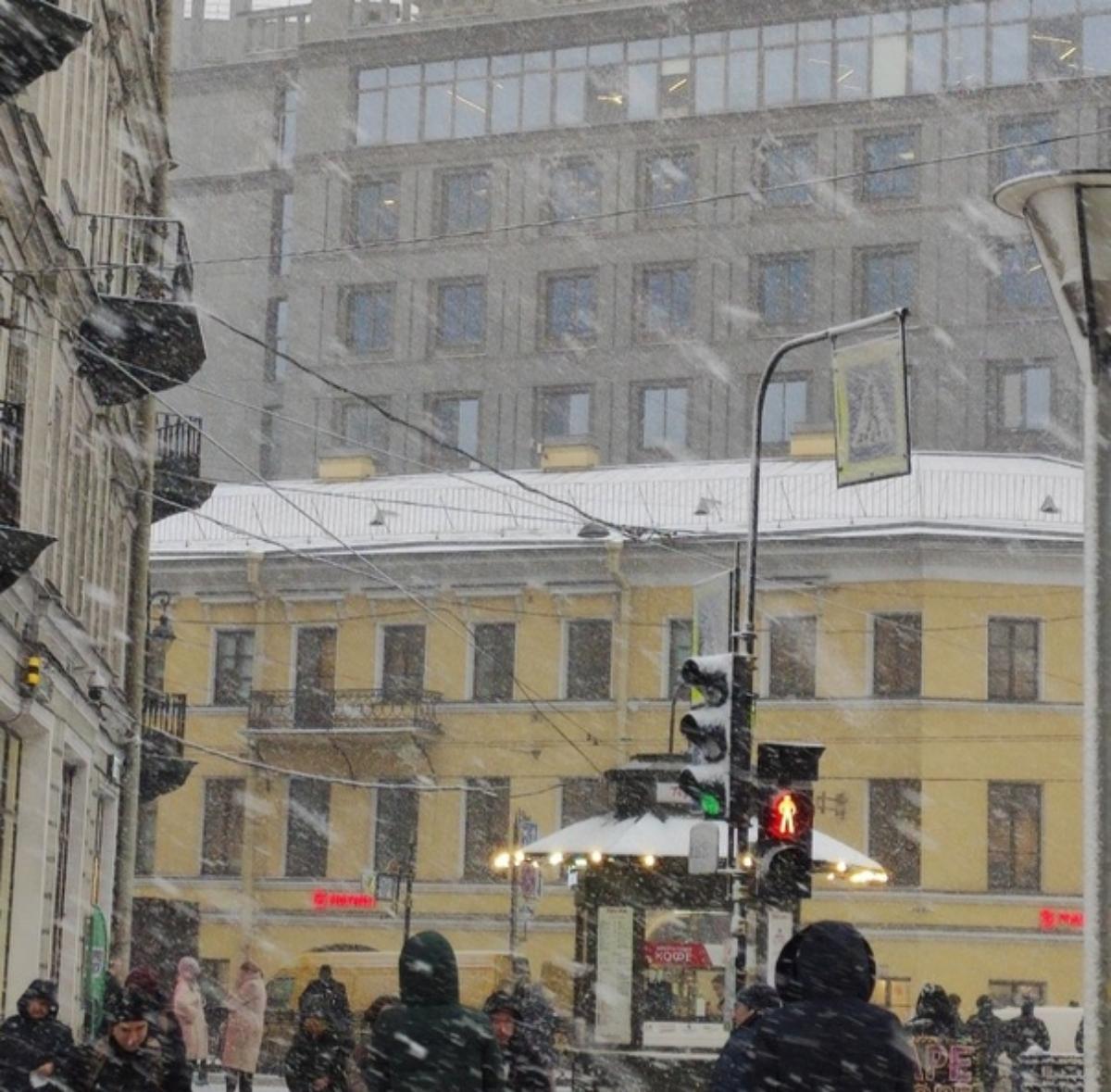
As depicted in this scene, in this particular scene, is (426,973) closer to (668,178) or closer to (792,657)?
(792,657)

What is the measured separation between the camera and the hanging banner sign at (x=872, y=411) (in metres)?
19.3

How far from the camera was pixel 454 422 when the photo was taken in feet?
214

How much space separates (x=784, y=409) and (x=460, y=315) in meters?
9.42

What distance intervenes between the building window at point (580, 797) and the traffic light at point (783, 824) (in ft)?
105

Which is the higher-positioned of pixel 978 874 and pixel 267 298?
pixel 267 298

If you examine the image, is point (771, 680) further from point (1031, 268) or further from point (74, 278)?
point (74, 278)

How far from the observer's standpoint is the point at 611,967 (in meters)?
22.5

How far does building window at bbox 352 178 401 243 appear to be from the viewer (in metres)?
66.6

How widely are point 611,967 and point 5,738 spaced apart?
570 centimetres

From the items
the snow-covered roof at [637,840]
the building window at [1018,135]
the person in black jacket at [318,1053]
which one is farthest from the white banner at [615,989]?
the building window at [1018,135]

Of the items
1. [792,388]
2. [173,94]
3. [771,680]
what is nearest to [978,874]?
[771,680]

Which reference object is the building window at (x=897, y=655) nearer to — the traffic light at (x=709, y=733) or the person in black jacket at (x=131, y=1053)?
the traffic light at (x=709, y=733)

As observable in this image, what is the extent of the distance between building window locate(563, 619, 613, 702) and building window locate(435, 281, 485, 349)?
701 inches

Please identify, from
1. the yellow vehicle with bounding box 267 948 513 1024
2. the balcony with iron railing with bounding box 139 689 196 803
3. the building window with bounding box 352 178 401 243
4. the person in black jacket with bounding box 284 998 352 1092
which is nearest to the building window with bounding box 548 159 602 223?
the building window with bounding box 352 178 401 243
